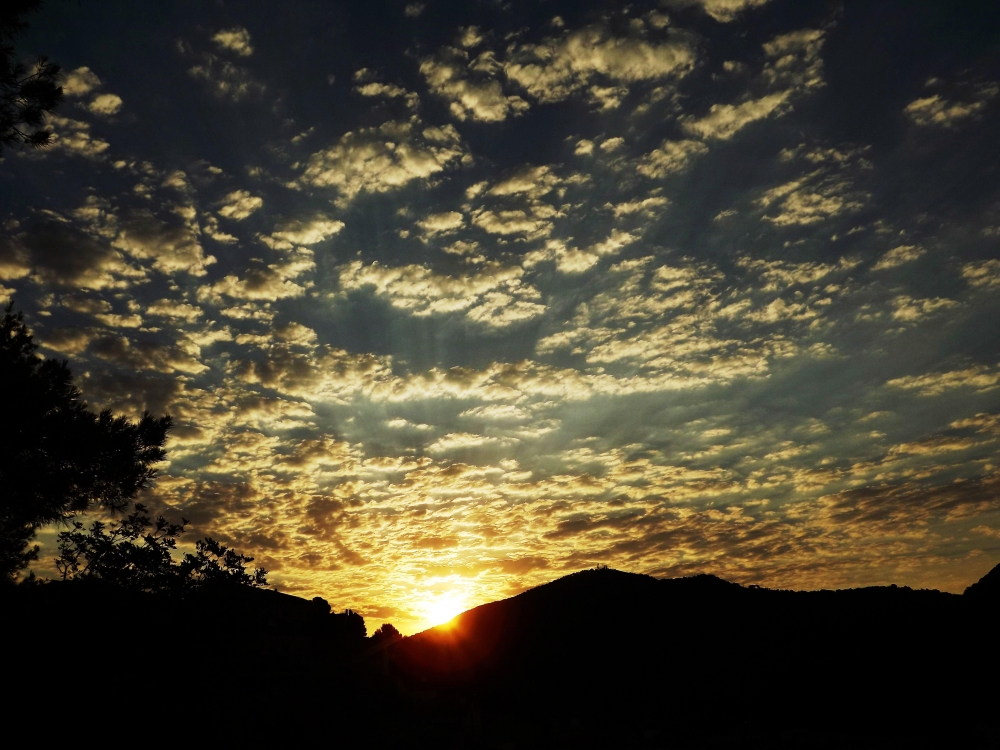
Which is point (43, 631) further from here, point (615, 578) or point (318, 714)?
point (615, 578)

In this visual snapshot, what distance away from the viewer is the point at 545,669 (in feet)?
193

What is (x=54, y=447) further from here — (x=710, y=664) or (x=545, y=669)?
(x=545, y=669)

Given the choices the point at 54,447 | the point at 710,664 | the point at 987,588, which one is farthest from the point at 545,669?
the point at 54,447

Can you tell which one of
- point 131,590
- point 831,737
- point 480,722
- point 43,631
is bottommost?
point 831,737

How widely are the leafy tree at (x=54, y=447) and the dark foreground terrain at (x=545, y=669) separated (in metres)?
2.74

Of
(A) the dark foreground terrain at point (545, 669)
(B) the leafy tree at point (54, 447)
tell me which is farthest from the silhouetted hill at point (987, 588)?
(B) the leafy tree at point (54, 447)

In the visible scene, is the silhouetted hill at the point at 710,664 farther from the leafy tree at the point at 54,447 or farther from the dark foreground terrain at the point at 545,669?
the leafy tree at the point at 54,447

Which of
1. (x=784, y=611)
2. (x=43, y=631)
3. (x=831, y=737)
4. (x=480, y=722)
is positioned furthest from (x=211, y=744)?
(x=784, y=611)

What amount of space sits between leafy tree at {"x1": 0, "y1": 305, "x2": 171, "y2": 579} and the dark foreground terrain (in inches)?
108

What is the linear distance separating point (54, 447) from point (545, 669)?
2020 inches

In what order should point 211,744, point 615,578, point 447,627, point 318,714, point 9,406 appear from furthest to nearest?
point 447,627
point 615,578
point 318,714
point 211,744
point 9,406

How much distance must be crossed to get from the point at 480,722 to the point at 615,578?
43.5 metres

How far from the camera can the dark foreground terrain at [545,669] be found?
1752 cm

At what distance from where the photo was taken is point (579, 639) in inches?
2434
